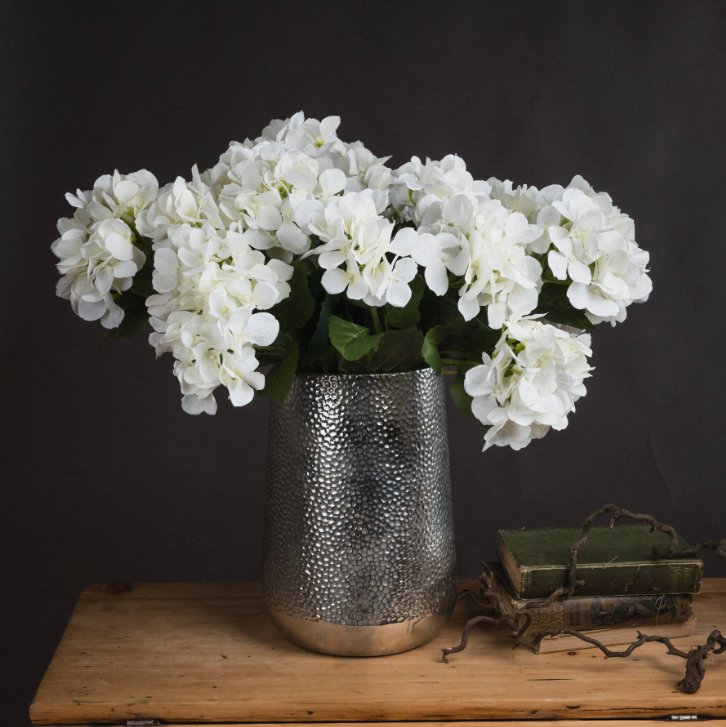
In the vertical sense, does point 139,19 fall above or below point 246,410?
above

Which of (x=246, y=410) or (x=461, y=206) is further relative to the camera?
(x=246, y=410)

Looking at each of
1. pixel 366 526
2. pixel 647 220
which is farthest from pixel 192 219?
pixel 647 220

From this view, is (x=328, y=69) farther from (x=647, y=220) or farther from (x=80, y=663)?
(x=80, y=663)

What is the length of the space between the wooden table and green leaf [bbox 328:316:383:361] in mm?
423

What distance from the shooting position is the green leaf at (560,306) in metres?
1.44

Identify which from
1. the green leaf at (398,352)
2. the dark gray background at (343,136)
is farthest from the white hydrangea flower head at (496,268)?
the dark gray background at (343,136)

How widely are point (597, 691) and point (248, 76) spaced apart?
1.50 meters

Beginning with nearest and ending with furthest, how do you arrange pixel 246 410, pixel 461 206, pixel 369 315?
1. pixel 461 206
2. pixel 369 315
3. pixel 246 410

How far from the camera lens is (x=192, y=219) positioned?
1331mm

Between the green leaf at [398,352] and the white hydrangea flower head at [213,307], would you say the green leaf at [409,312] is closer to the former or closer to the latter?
the green leaf at [398,352]

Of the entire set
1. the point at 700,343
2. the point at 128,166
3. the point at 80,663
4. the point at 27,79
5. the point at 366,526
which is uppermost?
the point at 27,79

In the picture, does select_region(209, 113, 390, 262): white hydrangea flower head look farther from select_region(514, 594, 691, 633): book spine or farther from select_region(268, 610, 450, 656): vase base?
select_region(514, 594, 691, 633): book spine

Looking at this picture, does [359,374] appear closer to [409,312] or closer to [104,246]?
[409,312]

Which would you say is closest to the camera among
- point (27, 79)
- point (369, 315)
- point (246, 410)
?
point (369, 315)
